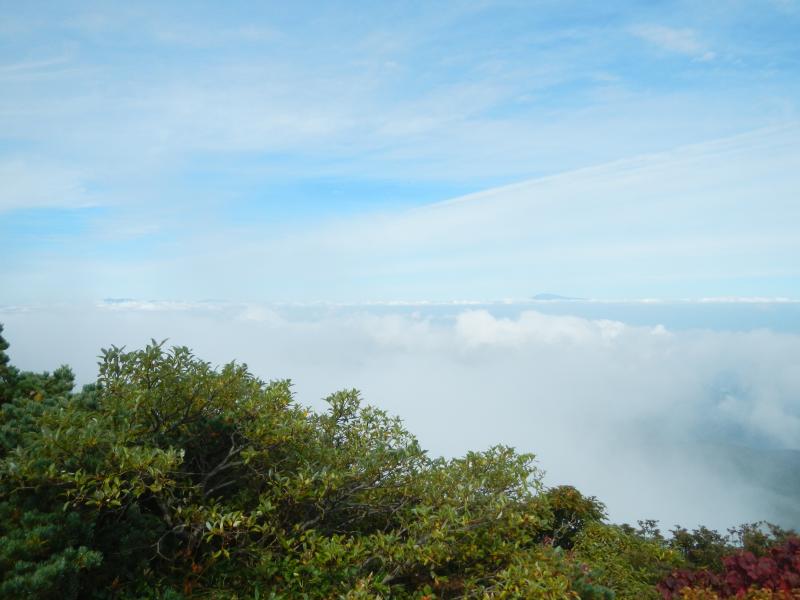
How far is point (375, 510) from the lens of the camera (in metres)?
7.63

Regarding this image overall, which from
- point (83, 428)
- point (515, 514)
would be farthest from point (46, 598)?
point (515, 514)

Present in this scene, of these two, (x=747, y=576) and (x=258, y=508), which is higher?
(x=258, y=508)

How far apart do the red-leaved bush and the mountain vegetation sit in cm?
3

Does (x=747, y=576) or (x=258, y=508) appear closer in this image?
(x=258, y=508)

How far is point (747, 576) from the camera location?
316 inches

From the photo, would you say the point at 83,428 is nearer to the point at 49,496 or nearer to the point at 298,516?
the point at 49,496

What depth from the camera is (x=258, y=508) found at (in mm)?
6492

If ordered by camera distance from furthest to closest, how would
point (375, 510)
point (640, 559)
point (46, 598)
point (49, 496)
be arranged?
point (640, 559) < point (375, 510) < point (49, 496) < point (46, 598)

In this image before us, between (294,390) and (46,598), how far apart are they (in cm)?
402

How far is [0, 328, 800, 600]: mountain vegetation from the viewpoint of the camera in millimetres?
5977

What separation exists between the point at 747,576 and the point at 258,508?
6.65m

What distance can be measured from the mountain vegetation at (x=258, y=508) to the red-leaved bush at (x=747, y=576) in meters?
0.03

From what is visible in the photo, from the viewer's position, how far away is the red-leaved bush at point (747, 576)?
760 centimetres

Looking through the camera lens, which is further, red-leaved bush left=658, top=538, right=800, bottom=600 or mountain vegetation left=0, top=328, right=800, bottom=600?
red-leaved bush left=658, top=538, right=800, bottom=600
